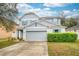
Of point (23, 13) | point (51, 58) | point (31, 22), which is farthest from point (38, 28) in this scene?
point (51, 58)

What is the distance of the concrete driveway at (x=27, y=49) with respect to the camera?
216 cm

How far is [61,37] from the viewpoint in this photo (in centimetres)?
218

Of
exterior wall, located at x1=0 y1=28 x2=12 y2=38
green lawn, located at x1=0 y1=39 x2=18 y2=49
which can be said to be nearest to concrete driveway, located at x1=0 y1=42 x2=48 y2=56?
green lawn, located at x1=0 y1=39 x2=18 y2=49

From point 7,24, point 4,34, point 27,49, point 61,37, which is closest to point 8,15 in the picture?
point 7,24

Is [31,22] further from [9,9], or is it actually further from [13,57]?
[13,57]

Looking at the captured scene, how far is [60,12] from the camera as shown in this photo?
216 cm

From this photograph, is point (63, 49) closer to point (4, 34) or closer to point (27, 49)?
point (27, 49)

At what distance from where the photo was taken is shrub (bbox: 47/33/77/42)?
2170mm

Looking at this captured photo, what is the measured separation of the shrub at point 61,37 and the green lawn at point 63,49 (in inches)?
1.5

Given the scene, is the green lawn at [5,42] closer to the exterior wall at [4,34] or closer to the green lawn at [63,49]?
the exterior wall at [4,34]

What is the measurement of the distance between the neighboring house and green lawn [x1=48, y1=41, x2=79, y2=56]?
0.48ft

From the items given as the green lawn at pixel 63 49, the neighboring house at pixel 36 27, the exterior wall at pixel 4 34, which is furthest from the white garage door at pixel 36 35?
the exterior wall at pixel 4 34

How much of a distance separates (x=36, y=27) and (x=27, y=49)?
0.30 metres

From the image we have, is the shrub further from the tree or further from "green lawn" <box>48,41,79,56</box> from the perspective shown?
the tree
